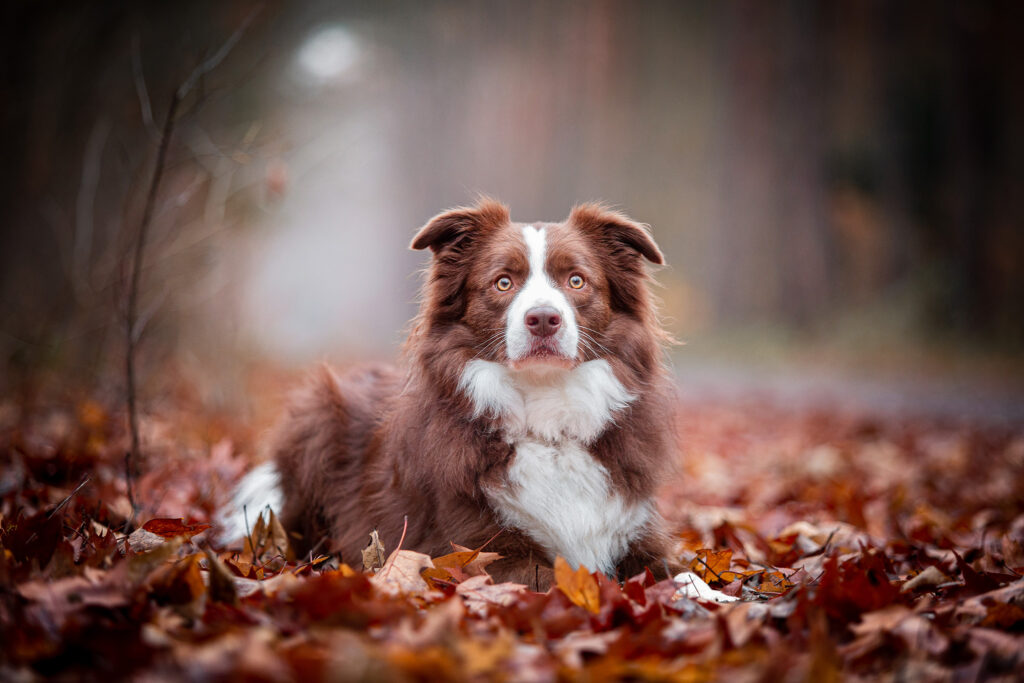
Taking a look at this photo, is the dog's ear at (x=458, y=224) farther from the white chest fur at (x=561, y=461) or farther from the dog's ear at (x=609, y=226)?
the white chest fur at (x=561, y=461)

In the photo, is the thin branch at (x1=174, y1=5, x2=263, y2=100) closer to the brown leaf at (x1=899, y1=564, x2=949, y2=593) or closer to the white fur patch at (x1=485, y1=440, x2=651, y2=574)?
the white fur patch at (x1=485, y1=440, x2=651, y2=574)

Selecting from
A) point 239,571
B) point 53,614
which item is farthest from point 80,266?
point 53,614

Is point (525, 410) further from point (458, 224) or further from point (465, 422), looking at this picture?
point (458, 224)

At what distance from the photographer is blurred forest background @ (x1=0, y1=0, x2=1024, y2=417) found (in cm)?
715

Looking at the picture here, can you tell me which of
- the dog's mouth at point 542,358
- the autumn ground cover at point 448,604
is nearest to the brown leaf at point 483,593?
the autumn ground cover at point 448,604

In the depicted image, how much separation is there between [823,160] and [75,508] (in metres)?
20.1

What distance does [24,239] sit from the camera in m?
7.80

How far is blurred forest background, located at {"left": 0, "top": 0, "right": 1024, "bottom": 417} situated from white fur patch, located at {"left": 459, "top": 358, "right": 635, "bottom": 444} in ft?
3.22

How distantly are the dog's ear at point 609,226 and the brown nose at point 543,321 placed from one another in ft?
2.25

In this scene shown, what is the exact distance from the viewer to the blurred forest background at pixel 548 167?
282 inches

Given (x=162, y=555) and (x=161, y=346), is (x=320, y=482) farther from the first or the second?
(x=161, y=346)

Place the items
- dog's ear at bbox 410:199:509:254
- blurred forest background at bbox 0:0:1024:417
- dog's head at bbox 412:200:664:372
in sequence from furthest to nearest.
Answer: blurred forest background at bbox 0:0:1024:417, dog's ear at bbox 410:199:509:254, dog's head at bbox 412:200:664:372

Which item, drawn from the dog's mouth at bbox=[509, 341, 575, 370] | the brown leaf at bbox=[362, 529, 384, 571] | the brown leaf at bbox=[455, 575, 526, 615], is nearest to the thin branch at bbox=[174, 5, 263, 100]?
the dog's mouth at bbox=[509, 341, 575, 370]

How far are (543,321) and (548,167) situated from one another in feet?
67.1
